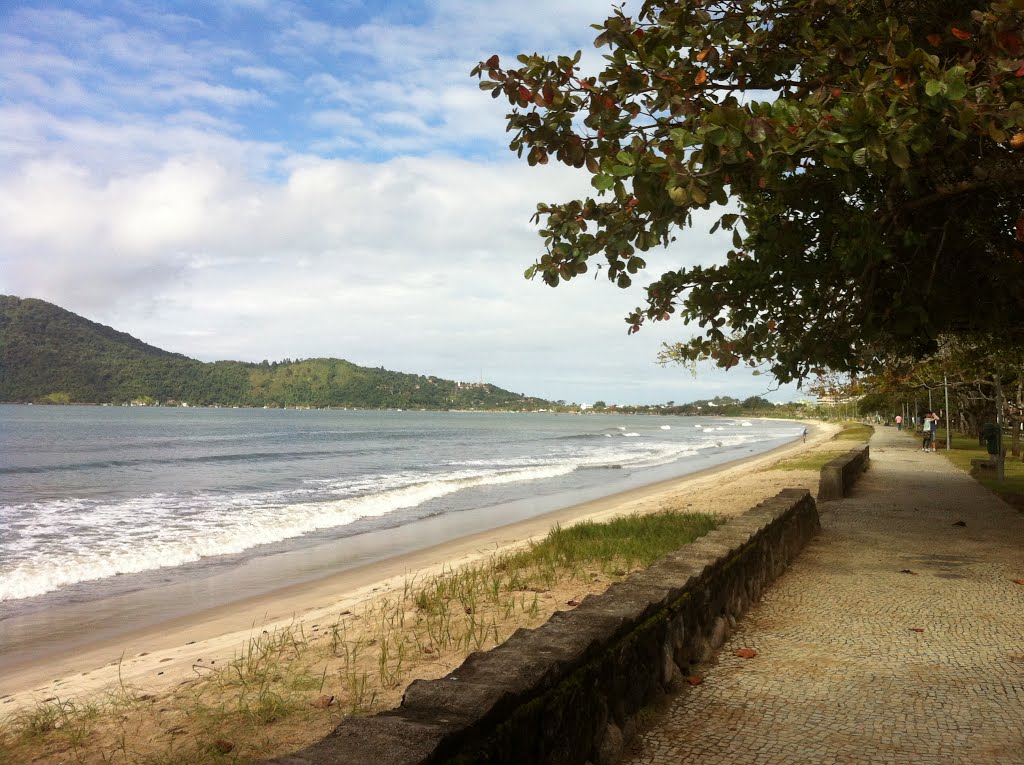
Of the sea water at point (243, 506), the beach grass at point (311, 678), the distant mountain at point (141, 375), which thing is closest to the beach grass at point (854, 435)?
the sea water at point (243, 506)

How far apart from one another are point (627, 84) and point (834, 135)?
2190mm

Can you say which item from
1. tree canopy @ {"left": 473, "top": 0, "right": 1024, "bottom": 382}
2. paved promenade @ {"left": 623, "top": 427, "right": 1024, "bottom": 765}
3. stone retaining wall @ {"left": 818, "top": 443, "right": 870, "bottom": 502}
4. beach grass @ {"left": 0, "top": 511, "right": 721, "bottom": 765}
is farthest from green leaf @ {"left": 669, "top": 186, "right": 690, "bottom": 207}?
stone retaining wall @ {"left": 818, "top": 443, "right": 870, "bottom": 502}

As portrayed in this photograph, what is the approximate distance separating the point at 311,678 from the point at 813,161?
19.6 feet

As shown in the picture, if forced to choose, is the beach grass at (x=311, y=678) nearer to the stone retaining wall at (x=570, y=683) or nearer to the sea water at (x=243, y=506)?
the stone retaining wall at (x=570, y=683)

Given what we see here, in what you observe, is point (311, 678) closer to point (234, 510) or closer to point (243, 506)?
point (234, 510)

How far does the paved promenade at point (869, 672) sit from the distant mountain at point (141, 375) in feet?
470

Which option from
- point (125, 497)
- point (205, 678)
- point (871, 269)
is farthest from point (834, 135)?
point (125, 497)

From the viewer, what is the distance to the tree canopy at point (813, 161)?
198 inches

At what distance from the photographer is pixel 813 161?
7.09 meters

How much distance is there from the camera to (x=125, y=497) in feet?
74.9

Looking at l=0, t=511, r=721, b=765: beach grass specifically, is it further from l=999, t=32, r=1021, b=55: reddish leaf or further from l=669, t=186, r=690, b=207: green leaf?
l=999, t=32, r=1021, b=55: reddish leaf

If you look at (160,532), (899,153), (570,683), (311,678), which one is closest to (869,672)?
(570,683)

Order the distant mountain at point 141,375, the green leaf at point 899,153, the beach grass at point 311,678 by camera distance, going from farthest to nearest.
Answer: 1. the distant mountain at point 141,375
2. the green leaf at point 899,153
3. the beach grass at point 311,678

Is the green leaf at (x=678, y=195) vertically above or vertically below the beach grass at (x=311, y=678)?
above
